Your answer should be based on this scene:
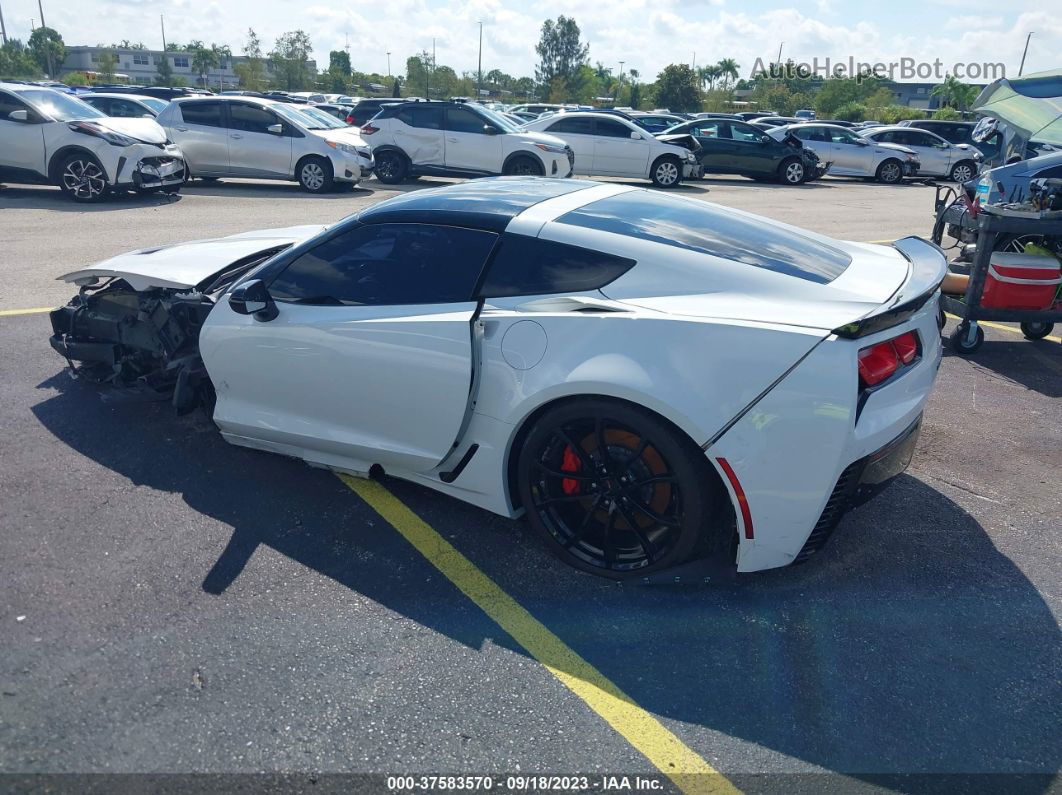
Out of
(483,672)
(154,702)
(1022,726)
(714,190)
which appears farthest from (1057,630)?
(714,190)

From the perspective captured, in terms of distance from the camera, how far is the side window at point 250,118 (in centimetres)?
1508

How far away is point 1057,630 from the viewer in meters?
3.18

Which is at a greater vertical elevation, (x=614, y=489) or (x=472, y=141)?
(x=472, y=141)

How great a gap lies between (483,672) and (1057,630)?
216 cm

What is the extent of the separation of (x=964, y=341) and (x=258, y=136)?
12.6 m

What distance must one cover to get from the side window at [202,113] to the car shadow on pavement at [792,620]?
1225 cm

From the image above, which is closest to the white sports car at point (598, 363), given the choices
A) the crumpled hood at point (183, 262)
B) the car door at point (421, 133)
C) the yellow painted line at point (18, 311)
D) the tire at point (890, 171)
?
the crumpled hood at point (183, 262)

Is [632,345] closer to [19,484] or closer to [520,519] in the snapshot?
[520,519]

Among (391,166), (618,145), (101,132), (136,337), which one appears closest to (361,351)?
(136,337)

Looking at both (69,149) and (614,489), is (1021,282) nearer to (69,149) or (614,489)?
(614,489)

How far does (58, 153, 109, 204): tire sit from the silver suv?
2.82 m

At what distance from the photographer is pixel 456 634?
125 inches

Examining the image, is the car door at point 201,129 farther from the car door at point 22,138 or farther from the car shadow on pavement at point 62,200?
the car door at point 22,138

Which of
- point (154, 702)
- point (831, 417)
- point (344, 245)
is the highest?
point (344, 245)
